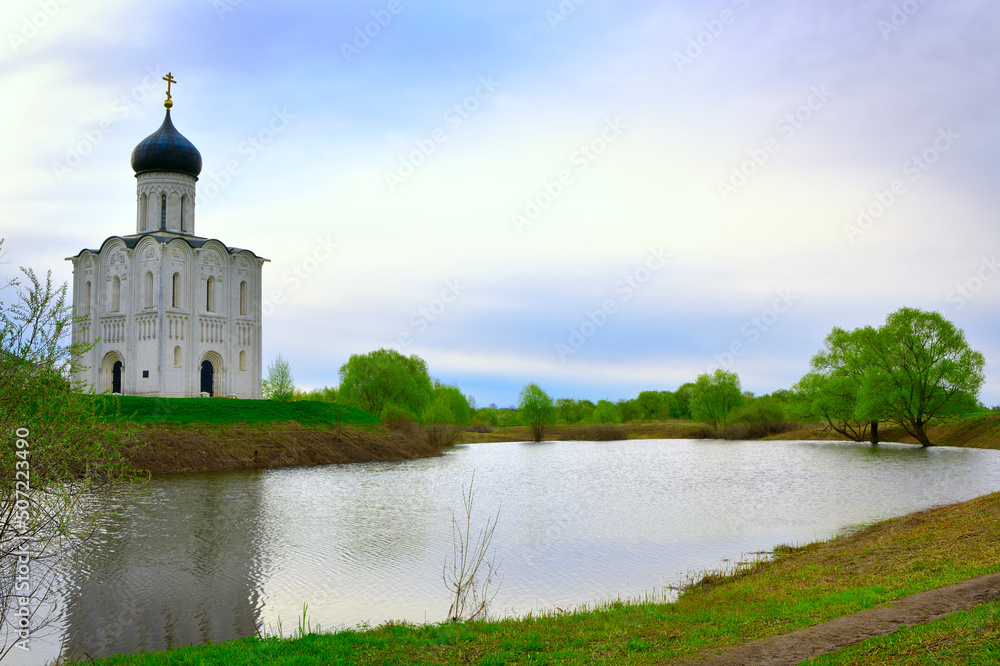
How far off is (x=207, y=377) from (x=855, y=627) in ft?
157

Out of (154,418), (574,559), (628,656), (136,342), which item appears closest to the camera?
(628,656)

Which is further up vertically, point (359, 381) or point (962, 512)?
point (359, 381)

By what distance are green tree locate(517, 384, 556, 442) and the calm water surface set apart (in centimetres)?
3956

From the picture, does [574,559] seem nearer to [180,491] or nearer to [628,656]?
[628,656]

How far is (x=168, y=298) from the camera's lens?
4594cm

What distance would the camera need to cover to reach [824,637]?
685 centimetres

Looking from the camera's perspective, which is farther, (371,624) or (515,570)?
(515,570)

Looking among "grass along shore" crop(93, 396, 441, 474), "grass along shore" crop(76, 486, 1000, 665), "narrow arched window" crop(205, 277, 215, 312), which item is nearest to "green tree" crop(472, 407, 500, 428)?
"grass along shore" crop(93, 396, 441, 474)

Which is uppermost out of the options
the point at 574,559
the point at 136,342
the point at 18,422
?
the point at 136,342

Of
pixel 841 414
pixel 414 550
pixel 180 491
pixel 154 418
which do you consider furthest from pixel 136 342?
pixel 841 414

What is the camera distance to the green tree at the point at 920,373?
1828 inches

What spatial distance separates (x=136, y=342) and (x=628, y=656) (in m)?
46.7

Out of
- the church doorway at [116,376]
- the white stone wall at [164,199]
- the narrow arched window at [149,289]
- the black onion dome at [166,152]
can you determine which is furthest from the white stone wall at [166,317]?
the black onion dome at [166,152]

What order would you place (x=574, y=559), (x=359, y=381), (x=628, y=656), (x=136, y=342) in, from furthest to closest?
(x=359, y=381), (x=136, y=342), (x=574, y=559), (x=628, y=656)
